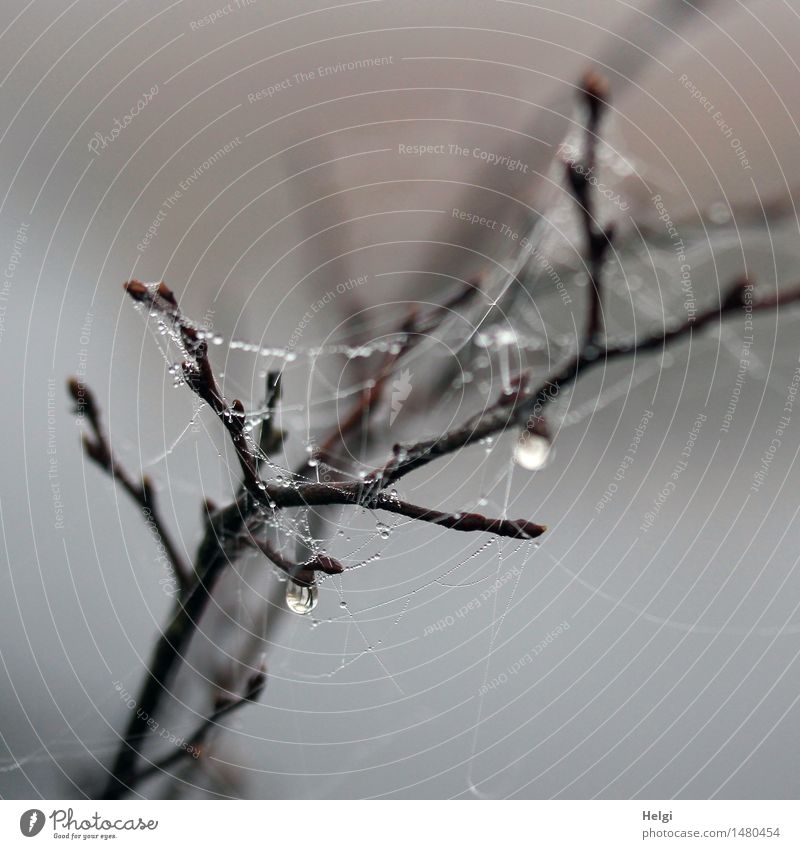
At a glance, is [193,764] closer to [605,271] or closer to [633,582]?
[633,582]

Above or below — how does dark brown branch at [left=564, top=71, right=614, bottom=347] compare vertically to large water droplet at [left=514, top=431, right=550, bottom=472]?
above

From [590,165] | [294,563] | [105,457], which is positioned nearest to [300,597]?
[294,563]

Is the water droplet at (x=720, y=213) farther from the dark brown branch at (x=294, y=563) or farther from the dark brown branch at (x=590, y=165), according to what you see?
the dark brown branch at (x=294, y=563)

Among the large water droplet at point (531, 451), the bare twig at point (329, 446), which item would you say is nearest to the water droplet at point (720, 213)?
the bare twig at point (329, 446)

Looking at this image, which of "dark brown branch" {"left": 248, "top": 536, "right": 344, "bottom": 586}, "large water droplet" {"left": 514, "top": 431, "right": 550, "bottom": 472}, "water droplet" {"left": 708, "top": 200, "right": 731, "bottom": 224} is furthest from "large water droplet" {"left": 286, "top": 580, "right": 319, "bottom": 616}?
"water droplet" {"left": 708, "top": 200, "right": 731, "bottom": 224}

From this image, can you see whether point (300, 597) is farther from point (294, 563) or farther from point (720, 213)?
point (720, 213)

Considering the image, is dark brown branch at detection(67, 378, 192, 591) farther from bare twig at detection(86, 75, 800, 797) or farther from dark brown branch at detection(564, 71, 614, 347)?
dark brown branch at detection(564, 71, 614, 347)
